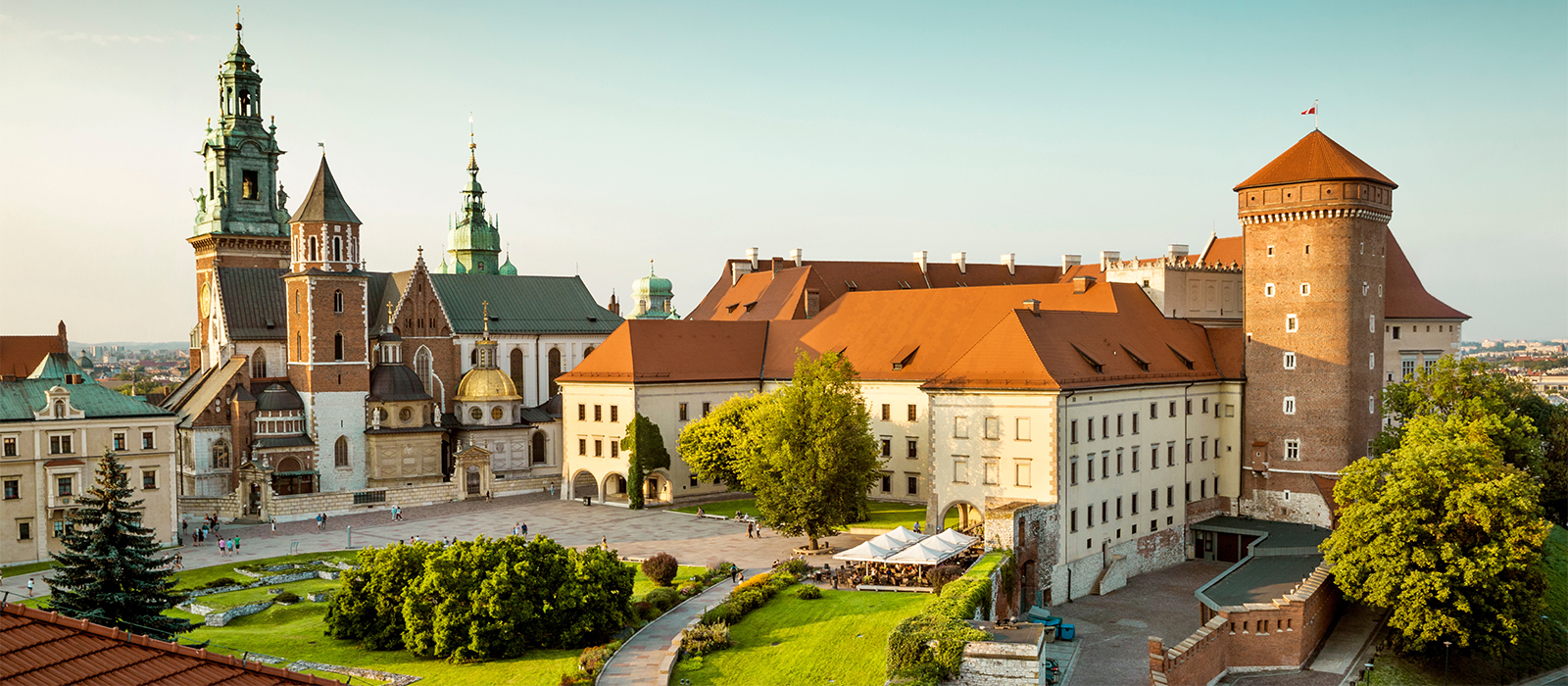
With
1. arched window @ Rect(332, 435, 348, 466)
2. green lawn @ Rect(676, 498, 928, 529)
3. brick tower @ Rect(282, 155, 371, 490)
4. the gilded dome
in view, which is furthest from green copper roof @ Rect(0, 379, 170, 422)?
green lawn @ Rect(676, 498, 928, 529)

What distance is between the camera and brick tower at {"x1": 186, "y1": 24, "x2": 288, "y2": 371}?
305ft

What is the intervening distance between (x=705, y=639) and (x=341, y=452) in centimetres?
4779

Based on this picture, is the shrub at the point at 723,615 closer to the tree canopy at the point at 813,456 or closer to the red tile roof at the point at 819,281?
the tree canopy at the point at 813,456

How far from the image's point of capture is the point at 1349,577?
43188 millimetres

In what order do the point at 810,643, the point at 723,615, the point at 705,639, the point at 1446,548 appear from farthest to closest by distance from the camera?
the point at 1446,548 < the point at 723,615 < the point at 810,643 < the point at 705,639

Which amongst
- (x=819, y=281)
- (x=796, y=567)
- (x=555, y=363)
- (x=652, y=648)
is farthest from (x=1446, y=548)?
(x=555, y=363)

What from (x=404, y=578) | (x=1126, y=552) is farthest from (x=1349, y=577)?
(x=404, y=578)

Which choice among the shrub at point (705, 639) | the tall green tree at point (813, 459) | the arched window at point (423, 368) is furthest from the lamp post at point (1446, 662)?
the arched window at point (423, 368)

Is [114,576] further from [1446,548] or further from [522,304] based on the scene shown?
[522,304]

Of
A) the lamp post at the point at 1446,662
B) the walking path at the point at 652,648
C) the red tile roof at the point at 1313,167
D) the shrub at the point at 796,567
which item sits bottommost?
the lamp post at the point at 1446,662

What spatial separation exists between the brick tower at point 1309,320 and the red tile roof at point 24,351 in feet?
235

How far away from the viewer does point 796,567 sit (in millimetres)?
45812

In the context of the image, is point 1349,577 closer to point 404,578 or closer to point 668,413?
point 404,578

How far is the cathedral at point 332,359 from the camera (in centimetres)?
7412
